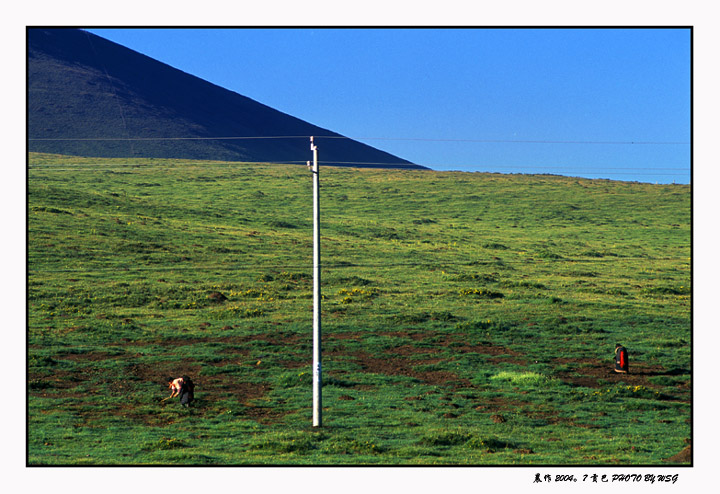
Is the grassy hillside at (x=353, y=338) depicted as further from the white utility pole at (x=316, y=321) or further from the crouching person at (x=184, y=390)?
the white utility pole at (x=316, y=321)

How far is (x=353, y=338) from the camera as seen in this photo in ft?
146

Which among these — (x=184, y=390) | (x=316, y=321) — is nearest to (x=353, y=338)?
(x=184, y=390)

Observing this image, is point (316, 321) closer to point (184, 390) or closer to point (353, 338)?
point (184, 390)

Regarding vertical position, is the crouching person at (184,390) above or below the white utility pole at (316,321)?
below

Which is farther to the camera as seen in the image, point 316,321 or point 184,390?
point 184,390

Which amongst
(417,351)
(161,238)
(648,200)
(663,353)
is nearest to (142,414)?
(417,351)

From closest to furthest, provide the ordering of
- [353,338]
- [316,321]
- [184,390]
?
[316,321] < [184,390] < [353,338]

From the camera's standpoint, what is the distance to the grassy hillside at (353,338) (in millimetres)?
24469

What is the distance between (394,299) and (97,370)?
26.6 meters

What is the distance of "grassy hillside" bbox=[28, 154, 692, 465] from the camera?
24.5 m

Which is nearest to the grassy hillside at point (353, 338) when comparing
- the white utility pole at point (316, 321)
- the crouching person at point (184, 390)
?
the crouching person at point (184, 390)

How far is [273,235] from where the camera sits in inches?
3824

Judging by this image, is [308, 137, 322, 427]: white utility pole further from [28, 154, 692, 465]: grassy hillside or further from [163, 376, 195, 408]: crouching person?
[163, 376, 195, 408]: crouching person

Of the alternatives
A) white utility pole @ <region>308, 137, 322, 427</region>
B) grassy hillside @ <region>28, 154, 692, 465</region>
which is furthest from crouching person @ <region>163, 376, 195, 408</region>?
white utility pole @ <region>308, 137, 322, 427</region>
